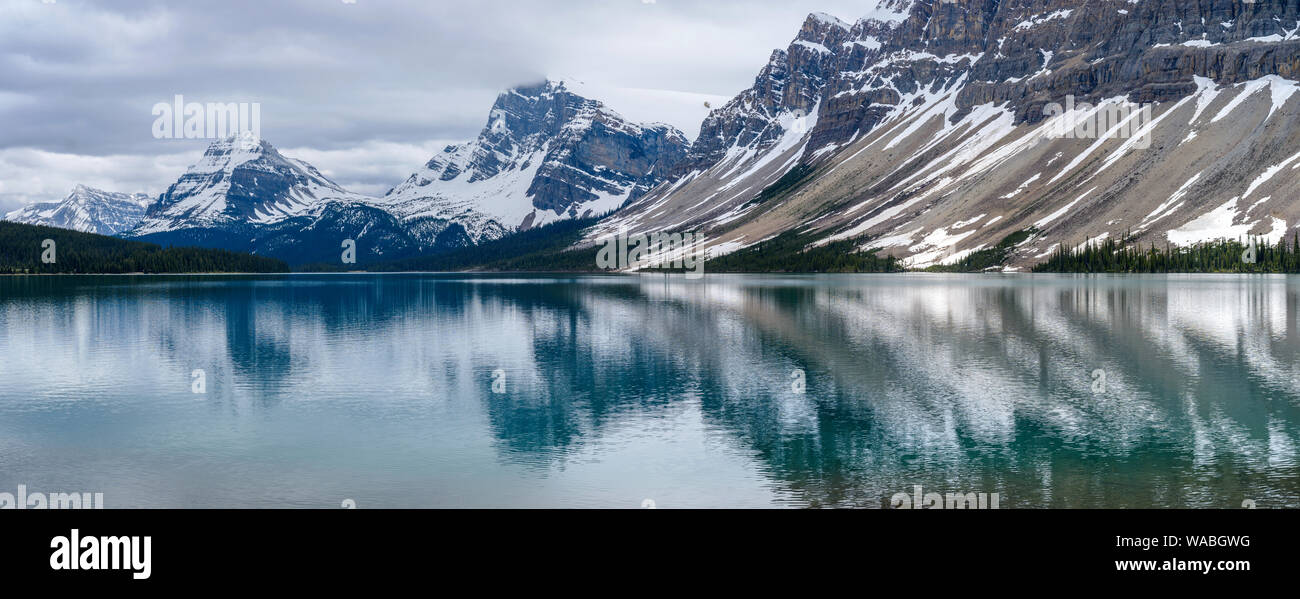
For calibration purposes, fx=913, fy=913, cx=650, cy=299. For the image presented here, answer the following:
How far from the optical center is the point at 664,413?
139 feet

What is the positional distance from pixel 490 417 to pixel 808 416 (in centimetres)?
1457

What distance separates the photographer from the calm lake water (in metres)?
29.6

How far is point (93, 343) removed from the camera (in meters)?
72.8

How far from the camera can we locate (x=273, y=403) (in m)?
46.7

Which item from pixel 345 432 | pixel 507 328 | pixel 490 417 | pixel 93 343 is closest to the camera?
pixel 345 432

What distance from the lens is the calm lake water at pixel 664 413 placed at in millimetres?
29594

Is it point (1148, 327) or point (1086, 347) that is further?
point (1148, 327)

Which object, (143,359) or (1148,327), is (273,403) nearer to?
(143,359)
